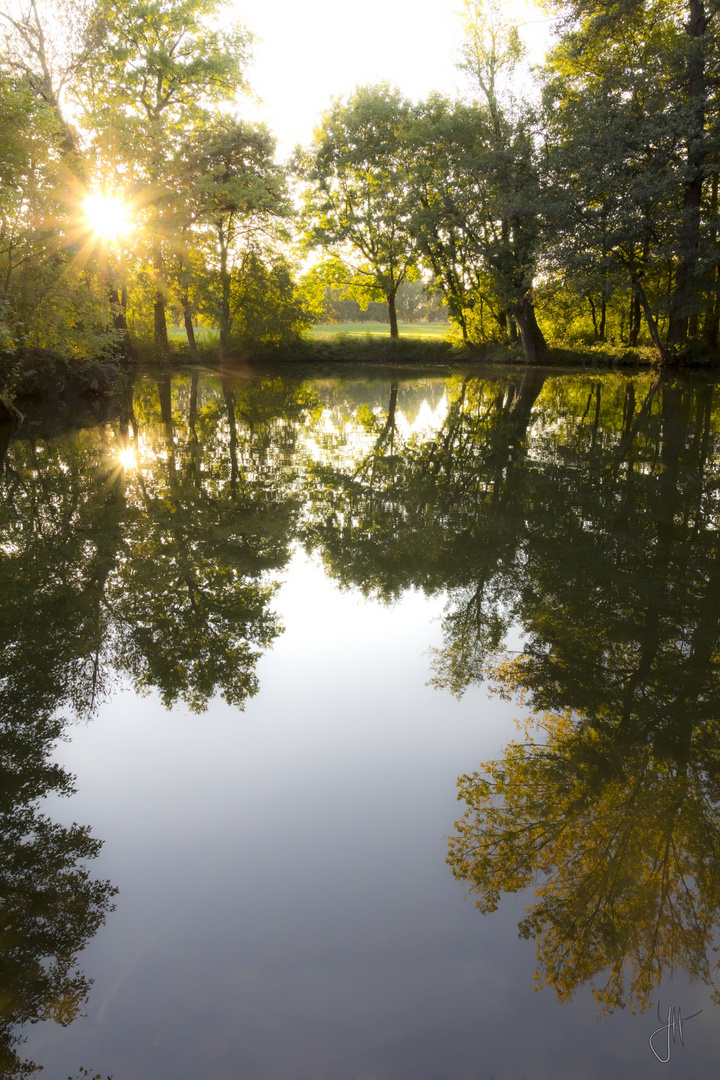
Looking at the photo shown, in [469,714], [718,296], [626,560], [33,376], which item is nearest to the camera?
[469,714]

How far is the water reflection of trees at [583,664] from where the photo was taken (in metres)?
2.31

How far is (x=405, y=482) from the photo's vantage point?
857cm

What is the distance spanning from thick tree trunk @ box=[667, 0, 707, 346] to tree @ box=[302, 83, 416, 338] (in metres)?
14.4

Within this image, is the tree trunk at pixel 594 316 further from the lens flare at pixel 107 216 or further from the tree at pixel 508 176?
the lens flare at pixel 107 216

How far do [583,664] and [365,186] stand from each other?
37.6 m

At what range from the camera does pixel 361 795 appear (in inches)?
112

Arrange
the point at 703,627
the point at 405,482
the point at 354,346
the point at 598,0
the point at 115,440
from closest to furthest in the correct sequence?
the point at 703,627, the point at 405,482, the point at 115,440, the point at 598,0, the point at 354,346

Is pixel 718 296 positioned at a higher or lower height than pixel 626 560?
higher

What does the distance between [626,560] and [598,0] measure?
24.2 metres

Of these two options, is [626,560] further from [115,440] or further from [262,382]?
[262,382]

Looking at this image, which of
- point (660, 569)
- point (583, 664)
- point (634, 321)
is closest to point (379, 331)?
point (634, 321)

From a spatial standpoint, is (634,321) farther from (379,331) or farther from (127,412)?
(379,331)

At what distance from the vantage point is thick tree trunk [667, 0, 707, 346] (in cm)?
2008

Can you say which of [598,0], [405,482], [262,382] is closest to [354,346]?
[262,382]
